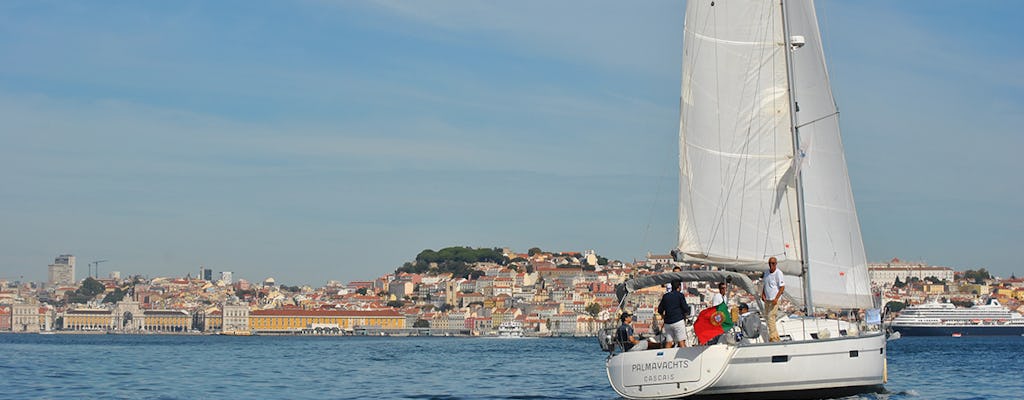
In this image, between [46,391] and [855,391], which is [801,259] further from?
[46,391]

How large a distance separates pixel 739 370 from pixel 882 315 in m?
5.22

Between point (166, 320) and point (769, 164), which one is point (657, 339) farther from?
point (166, 320)

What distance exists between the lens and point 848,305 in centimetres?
2077

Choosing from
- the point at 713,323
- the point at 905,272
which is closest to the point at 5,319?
the point at 905,272

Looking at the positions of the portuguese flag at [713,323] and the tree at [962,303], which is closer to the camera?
the portuguese flag at [713,323]

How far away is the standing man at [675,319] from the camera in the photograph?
17.7 m


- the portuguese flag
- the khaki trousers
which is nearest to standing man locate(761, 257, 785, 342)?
the khaki trousers

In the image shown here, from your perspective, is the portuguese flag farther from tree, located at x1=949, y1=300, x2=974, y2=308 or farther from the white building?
the white building

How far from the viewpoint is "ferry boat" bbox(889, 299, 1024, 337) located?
118812 mm

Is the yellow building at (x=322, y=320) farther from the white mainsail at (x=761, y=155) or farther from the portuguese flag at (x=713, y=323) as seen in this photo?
the portuguese flag at (x=713, y=323)

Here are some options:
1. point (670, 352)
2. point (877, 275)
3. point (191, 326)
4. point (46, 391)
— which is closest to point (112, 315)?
point (191, 326)

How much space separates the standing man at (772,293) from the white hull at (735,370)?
13.9 inches

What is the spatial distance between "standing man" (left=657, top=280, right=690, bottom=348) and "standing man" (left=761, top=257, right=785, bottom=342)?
1092 mm

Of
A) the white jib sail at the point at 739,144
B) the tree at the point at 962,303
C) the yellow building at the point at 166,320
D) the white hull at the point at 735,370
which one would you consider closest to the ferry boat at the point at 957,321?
the tree at the point at 962,303
